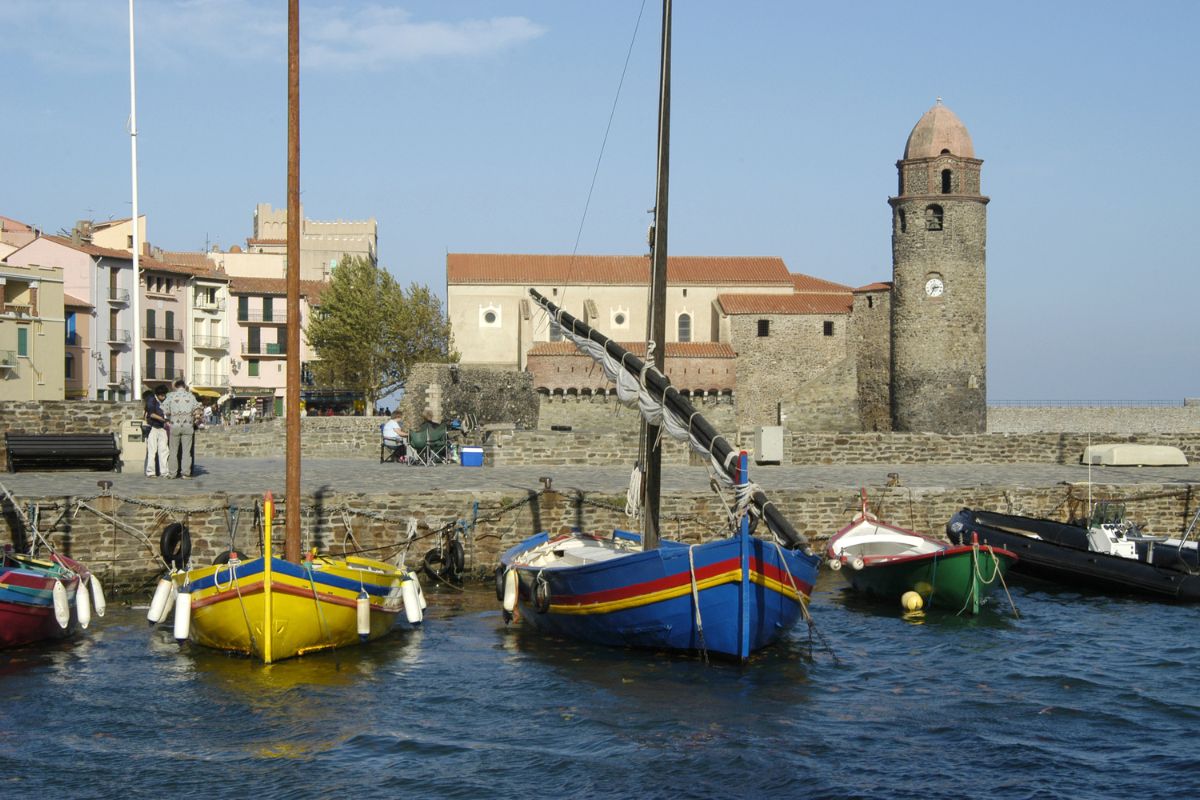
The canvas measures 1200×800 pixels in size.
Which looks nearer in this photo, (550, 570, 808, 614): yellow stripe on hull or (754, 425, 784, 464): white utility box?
(550, 570, 808, 614): yellow stripe on hull

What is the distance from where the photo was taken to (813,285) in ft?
224

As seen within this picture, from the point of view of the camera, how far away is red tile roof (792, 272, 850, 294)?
220 feet

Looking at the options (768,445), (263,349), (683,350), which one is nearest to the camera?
(768,445)

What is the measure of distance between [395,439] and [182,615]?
46.8 ft

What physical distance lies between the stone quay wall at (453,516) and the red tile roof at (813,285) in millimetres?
44079

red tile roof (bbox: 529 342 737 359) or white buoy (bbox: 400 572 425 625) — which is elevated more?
red tile roof (bbox: 529 342 737 359)

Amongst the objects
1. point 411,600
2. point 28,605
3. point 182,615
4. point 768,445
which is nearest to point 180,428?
point 28,605

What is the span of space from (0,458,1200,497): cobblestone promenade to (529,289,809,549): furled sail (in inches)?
153

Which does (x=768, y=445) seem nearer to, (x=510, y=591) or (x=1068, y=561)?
(x=1068, y=561)

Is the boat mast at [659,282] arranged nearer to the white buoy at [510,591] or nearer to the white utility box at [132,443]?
the white buoy at [510,591]

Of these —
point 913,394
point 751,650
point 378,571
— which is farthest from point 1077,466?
point 913,394

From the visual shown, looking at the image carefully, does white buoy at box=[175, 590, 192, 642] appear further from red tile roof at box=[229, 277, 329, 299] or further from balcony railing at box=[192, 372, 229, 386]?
balcony railing at box=[192, 372, 229, 386]

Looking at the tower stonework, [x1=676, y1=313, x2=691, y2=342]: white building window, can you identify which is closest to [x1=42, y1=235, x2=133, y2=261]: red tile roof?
[x1=676, y1=313, x2=691, y2=342]: white building window

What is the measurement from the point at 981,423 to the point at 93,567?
4515cm
